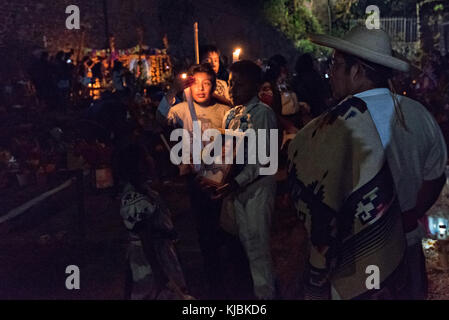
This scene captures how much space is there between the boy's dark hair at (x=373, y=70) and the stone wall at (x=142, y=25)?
21.3 meters

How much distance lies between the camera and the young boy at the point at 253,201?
4191 millimetres

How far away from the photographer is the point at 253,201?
4219 mm

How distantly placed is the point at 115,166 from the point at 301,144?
6.75 feet

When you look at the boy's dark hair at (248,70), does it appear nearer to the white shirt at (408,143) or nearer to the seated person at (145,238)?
the seated person at (145,238)

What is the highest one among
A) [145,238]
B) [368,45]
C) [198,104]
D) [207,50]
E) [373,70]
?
[207,50]

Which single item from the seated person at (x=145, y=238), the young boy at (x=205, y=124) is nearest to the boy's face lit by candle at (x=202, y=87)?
the young boy at (x=205, y=124)

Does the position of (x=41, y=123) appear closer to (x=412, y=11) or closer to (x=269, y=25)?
(x=269, y=25)

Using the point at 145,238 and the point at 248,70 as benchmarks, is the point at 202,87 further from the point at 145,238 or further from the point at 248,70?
the point at 145,238

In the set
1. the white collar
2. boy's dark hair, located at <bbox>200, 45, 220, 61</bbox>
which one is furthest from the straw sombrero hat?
boy's dark hair, located at <bbox>200, 45, 220, 61</bbox>

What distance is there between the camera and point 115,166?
4410 mm

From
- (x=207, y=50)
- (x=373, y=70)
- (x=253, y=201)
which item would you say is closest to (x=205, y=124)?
(x=253, y=201)

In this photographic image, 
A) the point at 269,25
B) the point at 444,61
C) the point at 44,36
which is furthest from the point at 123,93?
the point at 269,25

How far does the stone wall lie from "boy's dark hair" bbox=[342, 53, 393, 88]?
21291 mm

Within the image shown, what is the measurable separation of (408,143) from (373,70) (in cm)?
37
